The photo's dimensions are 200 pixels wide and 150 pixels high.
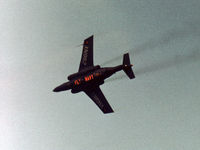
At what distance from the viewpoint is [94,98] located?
1992 inches

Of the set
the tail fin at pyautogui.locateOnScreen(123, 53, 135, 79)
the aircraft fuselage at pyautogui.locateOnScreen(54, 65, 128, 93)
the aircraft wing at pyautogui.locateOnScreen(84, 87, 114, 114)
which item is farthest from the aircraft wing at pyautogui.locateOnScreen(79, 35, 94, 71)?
the tail fin at pyautogui.locateOnScreen(123, 53, 135, 79)

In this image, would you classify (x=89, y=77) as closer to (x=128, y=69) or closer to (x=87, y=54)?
(x=87, y=54)

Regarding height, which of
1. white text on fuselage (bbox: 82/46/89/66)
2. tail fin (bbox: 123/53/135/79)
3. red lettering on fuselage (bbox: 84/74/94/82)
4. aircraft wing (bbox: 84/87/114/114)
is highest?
white text on fuselage (bbox: 82/46/89/66)

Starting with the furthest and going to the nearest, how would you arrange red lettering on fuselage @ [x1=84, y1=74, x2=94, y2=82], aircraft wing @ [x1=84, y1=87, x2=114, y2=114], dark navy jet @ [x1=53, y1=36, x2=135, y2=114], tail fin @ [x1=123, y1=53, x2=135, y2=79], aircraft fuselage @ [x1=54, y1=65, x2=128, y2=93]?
aircraft wing @ [x1=84, y1=87, x2=114, y2=114] → red lettering on fuselage @ [x1=84, y1=74, x2=94, y2=82] → aircraft fuselage @ [x1=54, y1=65, x2=128, y2=93] → dark navy jet @ [x1=53, y1=36, x2=135, y2=114] → tail fin @ [x1=123, y1=53, x2=135, y2=79]

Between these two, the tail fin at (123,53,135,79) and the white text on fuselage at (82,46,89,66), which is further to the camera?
the white text on fuselage at (82,46,89,66)

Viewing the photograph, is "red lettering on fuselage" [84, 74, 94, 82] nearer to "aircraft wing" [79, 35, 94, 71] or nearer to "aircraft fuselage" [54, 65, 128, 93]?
"aircraft fuselage" [54, 65, 128, 93]

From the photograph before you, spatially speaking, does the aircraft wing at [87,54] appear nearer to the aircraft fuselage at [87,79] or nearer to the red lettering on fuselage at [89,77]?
the aircraft fuselage at [87,79]

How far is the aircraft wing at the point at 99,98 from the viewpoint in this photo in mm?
49469

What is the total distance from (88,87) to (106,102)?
13.5ft

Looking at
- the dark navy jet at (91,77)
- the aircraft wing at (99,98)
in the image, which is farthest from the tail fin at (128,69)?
the aircraft wing at (99,98)

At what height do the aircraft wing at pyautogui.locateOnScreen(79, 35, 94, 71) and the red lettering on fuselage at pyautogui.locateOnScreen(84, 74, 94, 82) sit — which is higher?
the aircraft wing at pyautogui.locateOnScreen(79, 35, 94, 71)

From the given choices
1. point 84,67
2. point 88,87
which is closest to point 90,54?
point 84,67

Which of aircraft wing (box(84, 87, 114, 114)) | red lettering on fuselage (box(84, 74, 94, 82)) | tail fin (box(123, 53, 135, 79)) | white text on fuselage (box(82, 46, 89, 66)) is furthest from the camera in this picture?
white text on fuselage (box(82, 46, 89, 66))

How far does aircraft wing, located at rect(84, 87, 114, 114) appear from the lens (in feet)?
162
